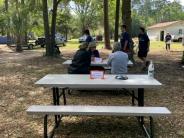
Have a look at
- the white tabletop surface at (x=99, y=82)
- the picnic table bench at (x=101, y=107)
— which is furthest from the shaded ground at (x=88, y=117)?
the white tabletop surface at (x=99, y=82)

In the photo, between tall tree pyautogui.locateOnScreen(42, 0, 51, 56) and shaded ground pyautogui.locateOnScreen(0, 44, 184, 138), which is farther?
tall tree pyautogui.locateOnScreen(42, 0, 51, 56)

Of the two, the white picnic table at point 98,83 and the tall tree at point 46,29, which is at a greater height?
the tall tree at point 46,29

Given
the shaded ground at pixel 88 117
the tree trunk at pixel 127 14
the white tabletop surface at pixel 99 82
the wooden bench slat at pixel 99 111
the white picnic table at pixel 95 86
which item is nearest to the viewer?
the wooden bench slat at pixel 99 111

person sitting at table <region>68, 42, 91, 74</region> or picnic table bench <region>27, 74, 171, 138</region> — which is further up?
person sitting at table <region>68, 42, 91, 74</region>

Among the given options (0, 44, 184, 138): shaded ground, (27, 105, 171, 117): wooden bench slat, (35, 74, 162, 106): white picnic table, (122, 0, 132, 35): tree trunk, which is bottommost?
(0, 44, 184, 138): shaded ground

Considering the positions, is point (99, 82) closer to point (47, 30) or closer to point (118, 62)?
point (118, 62)

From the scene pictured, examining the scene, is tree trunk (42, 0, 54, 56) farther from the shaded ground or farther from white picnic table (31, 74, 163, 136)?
white picnic table (31, 74, 163, 136)

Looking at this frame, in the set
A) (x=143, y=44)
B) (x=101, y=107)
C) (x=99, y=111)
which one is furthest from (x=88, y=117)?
(x=143, y=44)

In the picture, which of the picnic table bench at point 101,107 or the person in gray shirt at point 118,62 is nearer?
the picnic table bench at point 101,107

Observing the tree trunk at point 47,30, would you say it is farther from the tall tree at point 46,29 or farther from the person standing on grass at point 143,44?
the person standing on grass at point 143,44

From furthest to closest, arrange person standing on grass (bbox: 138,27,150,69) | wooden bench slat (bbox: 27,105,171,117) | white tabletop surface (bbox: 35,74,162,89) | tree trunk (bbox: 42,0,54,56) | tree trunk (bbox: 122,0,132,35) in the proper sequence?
tree trunk (bbox: 42,0,54,56) → tree trunk (bbox: 122,0,132,35) → person standing on grass (bbox: 138,27,150,69) → white tabletop surface (bbox: 35,74,162,89) → wooden bench slat (bbox: 27,105,171,117)

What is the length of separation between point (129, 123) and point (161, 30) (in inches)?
2964

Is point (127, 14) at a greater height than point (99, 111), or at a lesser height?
greater

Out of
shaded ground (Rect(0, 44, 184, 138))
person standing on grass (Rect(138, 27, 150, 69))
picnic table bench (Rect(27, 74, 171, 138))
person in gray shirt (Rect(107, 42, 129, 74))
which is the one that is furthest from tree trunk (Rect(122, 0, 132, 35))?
picnic table bench (Rect(27, 74, 171, 138))
